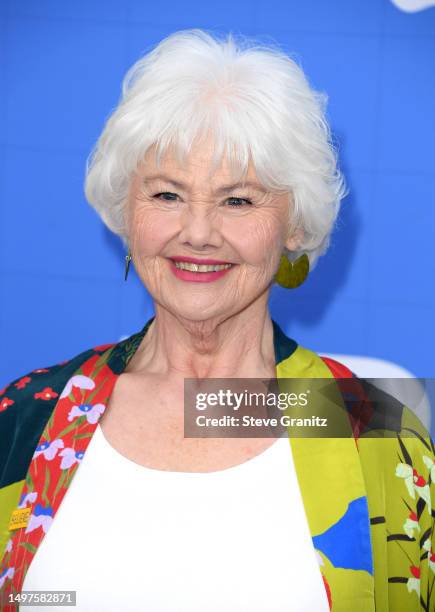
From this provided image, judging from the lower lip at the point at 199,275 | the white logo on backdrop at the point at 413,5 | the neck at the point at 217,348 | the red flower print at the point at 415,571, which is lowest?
the red flower print at the point at 415,571

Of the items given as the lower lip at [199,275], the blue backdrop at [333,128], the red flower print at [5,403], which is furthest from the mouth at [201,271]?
the blue backdrop at [333,128]

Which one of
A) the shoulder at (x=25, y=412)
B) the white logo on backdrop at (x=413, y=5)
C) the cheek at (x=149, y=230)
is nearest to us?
the cheek at (x=149, y=230)

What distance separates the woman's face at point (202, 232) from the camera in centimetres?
166

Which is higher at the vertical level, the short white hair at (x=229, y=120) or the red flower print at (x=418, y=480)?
the short white hair at (x=229, y=120)

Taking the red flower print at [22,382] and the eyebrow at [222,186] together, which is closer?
the eyebrow at [222,186]

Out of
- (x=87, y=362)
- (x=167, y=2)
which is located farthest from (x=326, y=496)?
(x=167, y=2)

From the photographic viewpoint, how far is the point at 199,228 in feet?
5.41

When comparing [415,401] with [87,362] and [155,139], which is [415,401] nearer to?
[87,362]

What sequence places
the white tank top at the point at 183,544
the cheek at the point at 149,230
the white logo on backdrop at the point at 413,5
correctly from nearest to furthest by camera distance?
the white tank top at the point at 183,544
the cheek at the point at 149,230
the white logo on backdrop at the point at 413,5

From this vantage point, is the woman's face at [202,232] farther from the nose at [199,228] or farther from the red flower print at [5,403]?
the red flower print at [5,403]

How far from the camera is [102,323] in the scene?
2492mm

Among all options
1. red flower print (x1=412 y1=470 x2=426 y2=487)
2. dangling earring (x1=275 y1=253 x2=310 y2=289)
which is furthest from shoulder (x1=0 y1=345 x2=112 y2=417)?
red flower print (x1=412 y1=470 x2=426 y2=487)

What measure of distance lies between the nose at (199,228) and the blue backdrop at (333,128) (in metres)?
0.74

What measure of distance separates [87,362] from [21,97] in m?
0.89
